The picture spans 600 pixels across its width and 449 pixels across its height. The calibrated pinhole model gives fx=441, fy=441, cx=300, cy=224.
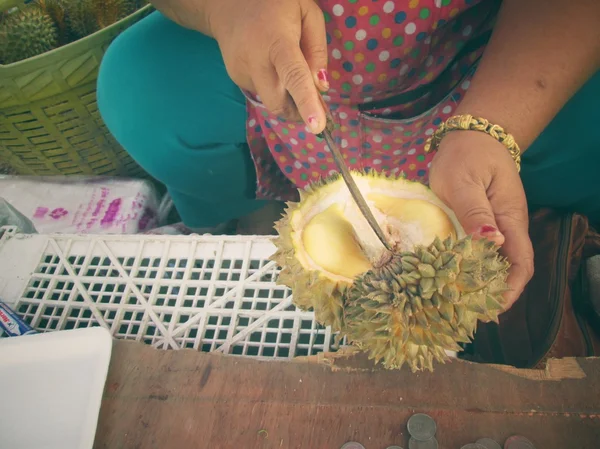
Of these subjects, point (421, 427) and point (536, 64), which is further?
point (536, 64)

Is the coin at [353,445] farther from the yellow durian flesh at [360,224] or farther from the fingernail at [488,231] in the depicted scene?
the fingernail at [488,231]

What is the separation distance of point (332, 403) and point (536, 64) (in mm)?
1062

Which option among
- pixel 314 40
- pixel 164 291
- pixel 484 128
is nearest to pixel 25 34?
pixel 164 291

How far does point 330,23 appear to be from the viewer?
129 cm

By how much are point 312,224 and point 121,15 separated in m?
1.79

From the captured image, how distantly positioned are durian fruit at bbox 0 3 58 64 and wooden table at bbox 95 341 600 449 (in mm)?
1559

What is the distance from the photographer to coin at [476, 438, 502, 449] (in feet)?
3.44

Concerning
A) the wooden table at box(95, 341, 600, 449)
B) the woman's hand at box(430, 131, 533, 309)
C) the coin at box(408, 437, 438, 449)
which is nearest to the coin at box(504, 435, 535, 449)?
the wooden table at box(95, 341, 600, 449)

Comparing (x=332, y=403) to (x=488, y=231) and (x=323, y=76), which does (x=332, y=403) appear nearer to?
(x=488, y=231)

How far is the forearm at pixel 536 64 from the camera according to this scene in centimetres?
118

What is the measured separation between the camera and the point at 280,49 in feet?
3.39

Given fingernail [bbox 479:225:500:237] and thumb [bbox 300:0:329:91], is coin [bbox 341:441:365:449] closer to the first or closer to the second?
fingernail [bbox 479:225:500:237]

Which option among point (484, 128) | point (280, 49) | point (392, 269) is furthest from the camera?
point (484, 128)

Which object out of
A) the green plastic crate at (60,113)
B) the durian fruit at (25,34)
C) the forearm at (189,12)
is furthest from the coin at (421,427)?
the durian fruit at (25,34)
